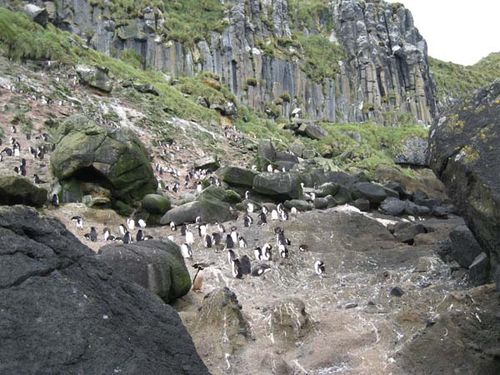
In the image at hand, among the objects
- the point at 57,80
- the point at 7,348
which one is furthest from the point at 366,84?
the point at 7,348

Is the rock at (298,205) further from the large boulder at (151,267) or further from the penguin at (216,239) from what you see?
the large boulder at (151,267)

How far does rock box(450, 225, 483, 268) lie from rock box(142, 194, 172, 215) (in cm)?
1228

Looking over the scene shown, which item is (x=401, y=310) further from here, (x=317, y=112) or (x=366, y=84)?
(x=366, y=84)

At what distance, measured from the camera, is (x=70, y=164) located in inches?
862

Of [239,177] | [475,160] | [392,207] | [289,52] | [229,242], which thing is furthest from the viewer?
[289,52]

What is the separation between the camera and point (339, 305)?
41.5 feet

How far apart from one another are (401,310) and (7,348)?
838cm

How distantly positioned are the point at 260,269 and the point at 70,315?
10859mm

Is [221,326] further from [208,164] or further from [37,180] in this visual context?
[208,164]

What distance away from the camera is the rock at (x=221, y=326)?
33.5ft

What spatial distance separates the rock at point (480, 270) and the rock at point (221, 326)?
17.9 ft

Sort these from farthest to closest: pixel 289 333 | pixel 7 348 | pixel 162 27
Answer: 1. pixel 162 27
2. pixel 289 333
3. pixel 7 348

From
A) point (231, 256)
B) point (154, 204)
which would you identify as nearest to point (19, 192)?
point (154, 204)

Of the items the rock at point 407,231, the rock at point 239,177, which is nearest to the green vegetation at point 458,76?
the rock at point 239,177
